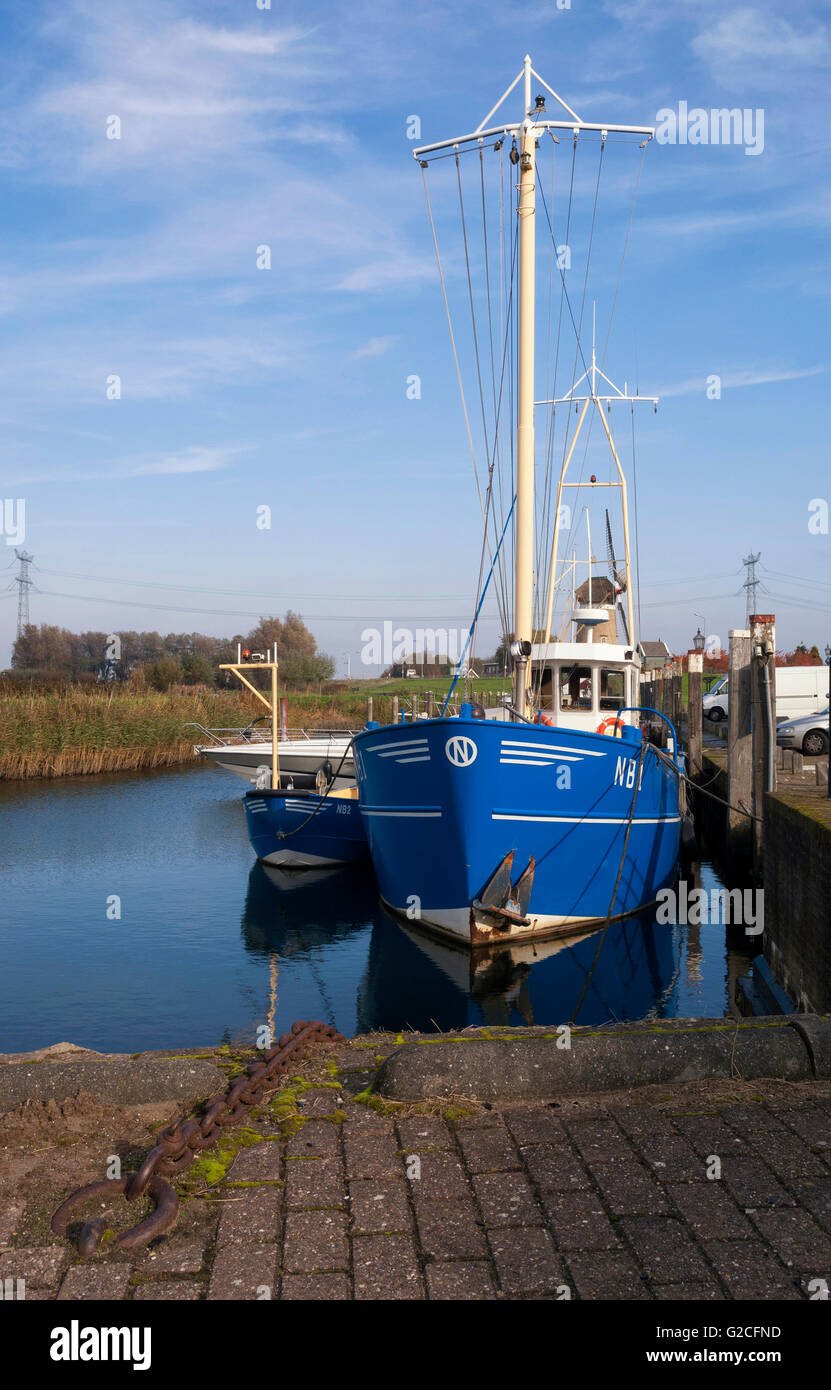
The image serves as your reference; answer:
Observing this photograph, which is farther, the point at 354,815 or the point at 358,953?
the point at 354,815

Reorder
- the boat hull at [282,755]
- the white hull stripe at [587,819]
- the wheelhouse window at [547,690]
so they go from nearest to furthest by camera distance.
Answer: the white hull stripe at [587,819] < the wheelhouse window at [547,690] < the boat hull at [282,755]

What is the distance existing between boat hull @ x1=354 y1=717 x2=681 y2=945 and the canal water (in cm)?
60

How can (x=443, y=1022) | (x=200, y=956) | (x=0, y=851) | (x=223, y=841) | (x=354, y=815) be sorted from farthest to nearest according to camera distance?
(x=223, y=841) < (x=0, y=851) < (x=354, y=815) < (x=200, y=956) < (x=443, y=1022)

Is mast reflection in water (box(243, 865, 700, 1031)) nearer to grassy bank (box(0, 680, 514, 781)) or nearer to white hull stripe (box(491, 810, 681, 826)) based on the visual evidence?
white hull stripe (box(491, 810, 681, 826))

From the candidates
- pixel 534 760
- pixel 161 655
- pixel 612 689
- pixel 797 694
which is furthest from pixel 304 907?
pixel 161 655

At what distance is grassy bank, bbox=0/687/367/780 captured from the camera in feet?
100

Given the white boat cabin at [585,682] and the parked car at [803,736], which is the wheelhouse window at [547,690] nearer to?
the white boat cabin at [585,682]

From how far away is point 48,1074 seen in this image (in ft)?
14.3

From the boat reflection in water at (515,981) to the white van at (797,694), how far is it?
56.3ft

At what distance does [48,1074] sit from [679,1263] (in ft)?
8.73

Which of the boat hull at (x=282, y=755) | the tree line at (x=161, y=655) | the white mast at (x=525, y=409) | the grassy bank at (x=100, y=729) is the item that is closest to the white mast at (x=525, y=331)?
the white mast at (x=525, y=409)

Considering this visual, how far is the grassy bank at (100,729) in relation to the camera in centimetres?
3055
